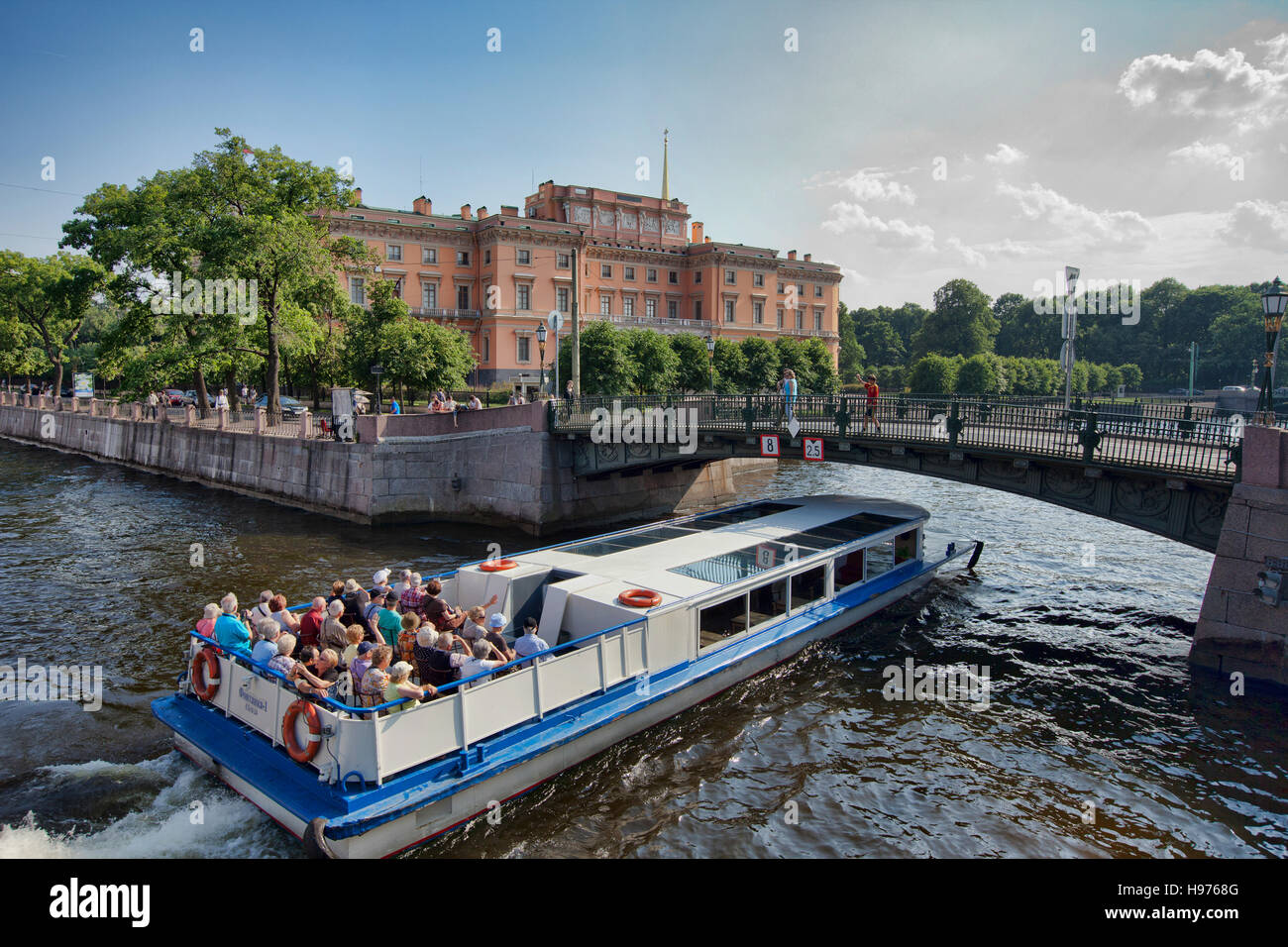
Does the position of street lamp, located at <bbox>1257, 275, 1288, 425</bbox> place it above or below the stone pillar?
above

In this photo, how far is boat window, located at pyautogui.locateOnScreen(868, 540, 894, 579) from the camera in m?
16.3

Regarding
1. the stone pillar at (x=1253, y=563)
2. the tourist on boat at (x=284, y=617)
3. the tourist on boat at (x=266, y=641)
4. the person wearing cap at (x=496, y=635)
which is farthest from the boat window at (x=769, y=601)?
the tourist on boat at (x=266, y=641)

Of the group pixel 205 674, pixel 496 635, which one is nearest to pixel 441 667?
pixel 496 635

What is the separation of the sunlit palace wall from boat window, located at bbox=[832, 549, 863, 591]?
43.0 m

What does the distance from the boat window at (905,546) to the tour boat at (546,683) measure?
386mm

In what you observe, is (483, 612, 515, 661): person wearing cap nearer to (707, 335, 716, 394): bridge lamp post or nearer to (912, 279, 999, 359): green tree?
(707, 335, 716, 394): bridge lamp post

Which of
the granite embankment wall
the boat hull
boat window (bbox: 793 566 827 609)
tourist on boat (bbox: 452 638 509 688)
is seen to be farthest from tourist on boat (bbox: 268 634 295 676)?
the granite embankment wall

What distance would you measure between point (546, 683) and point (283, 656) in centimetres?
297

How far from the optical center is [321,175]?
34875mm

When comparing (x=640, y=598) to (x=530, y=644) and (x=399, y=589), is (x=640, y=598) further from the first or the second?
(x=399, y=589)

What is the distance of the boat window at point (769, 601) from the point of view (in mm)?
13352
